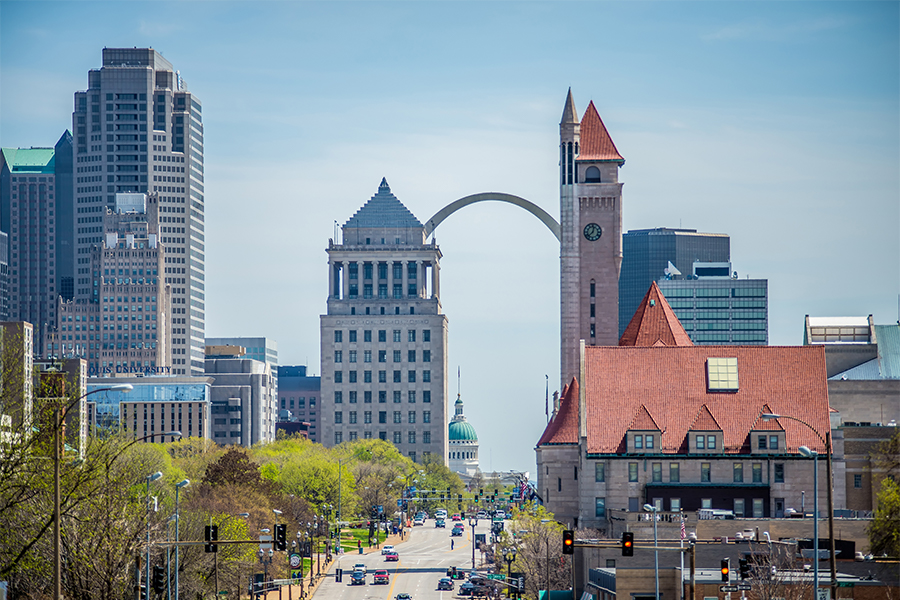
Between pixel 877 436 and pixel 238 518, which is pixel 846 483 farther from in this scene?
pixel 238 518

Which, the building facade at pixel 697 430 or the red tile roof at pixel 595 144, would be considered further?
the red tile roof at pixel 595 144

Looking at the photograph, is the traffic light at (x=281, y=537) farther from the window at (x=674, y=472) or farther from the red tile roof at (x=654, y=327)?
the red tile roof at (x=654, y=327)

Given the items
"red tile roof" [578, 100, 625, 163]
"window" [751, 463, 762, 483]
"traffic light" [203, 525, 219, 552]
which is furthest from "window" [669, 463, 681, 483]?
"red tile roof" [578, 100, 625, 163]

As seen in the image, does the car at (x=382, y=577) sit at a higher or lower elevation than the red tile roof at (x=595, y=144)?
lower

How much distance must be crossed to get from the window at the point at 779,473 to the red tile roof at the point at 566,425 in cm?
2063

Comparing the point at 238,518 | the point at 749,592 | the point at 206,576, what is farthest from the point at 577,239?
the point at 749,592

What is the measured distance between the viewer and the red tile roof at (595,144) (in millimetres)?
181750

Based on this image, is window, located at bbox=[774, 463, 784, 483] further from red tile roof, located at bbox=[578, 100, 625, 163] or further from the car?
red tile roof, located at bbox=[578, 100, 625, 163]

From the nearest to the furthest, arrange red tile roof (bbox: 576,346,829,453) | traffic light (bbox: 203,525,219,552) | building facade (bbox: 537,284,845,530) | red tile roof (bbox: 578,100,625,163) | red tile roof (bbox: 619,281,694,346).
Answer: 1. traffic light (bbox: 203,525,219,552)
2. building facade (bbox: 537,284,845,530)
3. red tile roof (bbox: 576,346,829,453)
4. red tile roof (bbox: 619,281,694,346)
5. red tile roof (bbox: 578,100,625,163)

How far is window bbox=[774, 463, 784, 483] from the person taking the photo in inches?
4855

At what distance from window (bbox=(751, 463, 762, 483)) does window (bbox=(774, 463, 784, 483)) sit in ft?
4.15

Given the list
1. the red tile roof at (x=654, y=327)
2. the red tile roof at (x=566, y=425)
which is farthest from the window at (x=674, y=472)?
the red tile roof at (x=654, y=327)

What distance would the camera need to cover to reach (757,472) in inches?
4870

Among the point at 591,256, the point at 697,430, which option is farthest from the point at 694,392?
the point at 591,256
